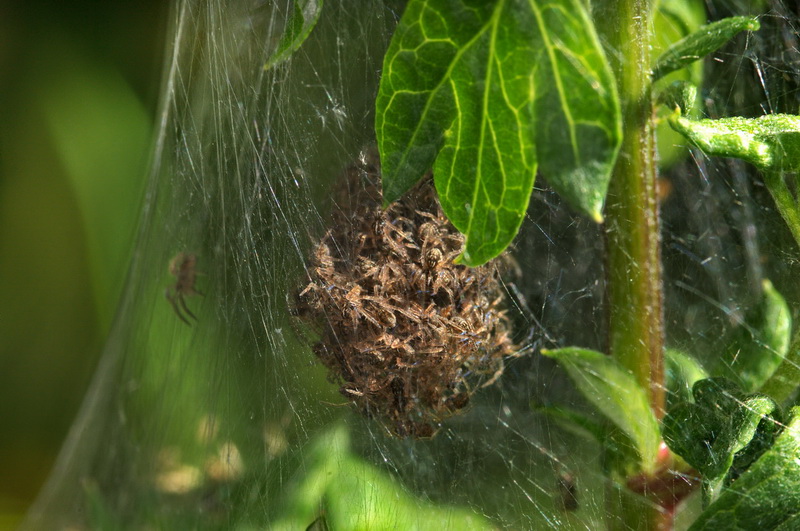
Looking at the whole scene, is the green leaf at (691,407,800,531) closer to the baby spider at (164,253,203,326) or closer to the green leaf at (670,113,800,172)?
the green leaf at (670,113,800,172)

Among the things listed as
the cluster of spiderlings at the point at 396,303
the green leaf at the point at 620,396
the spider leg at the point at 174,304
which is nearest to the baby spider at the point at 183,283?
the spider leg at the point at 174,304

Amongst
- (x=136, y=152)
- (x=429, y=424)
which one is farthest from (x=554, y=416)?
(x=136, y=152)

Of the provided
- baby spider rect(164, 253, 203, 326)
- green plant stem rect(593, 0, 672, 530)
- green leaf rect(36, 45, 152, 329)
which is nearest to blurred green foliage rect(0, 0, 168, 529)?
green leaf rect(36, 45, 152, 329)

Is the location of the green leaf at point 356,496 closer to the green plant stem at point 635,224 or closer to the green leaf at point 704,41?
A: the green plant stem at point 635,224

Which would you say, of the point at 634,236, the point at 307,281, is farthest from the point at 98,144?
the point at 634,236

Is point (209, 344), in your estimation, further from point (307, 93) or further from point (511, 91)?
point (511, 91)
